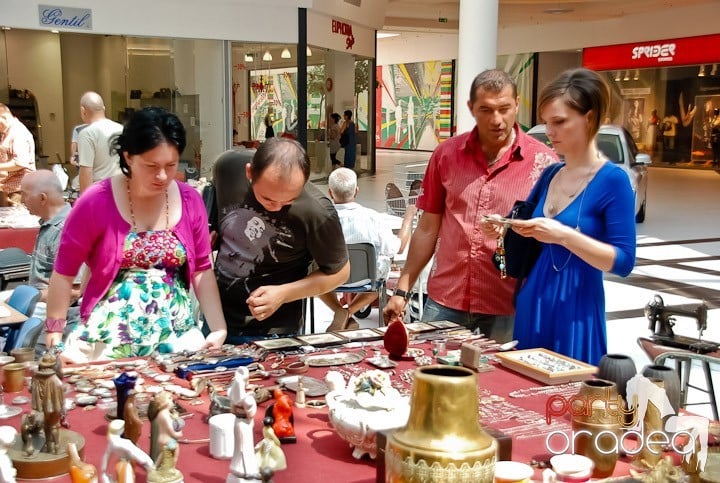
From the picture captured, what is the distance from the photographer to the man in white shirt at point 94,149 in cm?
712

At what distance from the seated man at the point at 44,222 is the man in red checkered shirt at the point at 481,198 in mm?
2201

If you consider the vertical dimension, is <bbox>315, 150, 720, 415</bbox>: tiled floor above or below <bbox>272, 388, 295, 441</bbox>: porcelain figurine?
below

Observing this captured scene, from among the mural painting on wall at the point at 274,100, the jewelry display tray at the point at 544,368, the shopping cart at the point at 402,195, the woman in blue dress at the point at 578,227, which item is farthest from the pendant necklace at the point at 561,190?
the mural painting on wall at the point at 274,100

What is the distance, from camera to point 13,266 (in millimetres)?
5090

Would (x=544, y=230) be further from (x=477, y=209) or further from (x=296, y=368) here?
(x=296, y=368)

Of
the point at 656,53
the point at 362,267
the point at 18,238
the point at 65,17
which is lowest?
the point at 362,267

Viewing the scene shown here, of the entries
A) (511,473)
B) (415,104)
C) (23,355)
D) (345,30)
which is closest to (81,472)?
(511,473)

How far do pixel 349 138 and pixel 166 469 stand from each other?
1663 cm

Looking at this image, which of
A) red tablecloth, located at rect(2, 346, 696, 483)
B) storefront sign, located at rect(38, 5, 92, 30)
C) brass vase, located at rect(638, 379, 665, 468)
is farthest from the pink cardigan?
storefront sign, located at rect(38, 5, 92, 30)

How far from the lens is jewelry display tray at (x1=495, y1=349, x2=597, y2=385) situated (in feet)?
6.87

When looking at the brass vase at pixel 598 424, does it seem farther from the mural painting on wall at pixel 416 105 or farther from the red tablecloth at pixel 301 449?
the mural painting on wall at pixel 416 105

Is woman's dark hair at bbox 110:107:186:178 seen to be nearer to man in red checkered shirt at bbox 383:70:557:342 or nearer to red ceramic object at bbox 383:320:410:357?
red ceramic object at bbox 383:320:410:357

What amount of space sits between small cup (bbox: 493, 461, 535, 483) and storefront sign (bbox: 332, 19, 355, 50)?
14983mm

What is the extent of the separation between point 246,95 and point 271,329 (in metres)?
11.9
